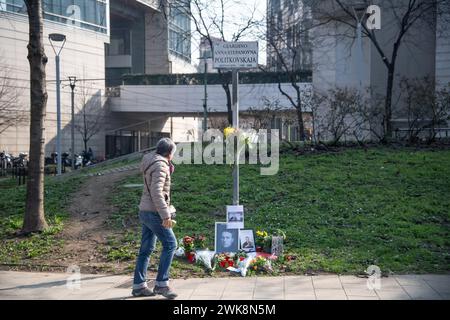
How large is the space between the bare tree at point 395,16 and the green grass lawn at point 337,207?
3.63m

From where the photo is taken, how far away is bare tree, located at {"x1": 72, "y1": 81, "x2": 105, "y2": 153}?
42.9m

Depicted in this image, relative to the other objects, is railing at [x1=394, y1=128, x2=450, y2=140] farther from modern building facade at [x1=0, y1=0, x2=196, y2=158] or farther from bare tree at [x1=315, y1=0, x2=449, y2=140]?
modern building facade at [x1=0, y1=0, x2=196, y2=158]

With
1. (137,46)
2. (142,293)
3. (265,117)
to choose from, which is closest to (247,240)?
(142,293)

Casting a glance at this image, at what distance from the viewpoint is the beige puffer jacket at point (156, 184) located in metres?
6.11

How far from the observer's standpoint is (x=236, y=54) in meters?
8.01

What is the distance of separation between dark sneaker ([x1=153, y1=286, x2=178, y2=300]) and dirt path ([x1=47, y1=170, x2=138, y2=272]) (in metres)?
1.86

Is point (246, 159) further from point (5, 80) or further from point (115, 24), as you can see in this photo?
point (115, 24)

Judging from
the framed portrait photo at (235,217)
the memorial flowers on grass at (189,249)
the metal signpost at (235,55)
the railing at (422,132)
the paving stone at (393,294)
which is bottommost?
the paving stone at (393,294)

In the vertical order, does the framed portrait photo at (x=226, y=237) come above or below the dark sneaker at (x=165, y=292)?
above

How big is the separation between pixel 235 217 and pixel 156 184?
216 centimetres

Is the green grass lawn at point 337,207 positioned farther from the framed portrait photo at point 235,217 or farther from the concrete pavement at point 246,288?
the framed portrait photo at point 235,217

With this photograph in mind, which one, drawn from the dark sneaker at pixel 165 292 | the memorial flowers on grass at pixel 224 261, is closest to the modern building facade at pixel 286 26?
the memorial flowers on grass at pixel 224 261

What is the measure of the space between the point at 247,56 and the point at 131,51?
47.5 m

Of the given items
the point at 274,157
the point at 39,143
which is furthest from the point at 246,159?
the point at 39,143
